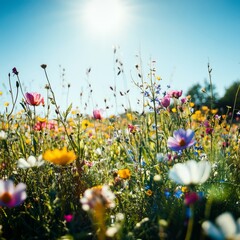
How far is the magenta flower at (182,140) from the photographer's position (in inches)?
55.5

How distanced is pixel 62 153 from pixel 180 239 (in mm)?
707

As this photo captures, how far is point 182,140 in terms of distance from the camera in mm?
1431

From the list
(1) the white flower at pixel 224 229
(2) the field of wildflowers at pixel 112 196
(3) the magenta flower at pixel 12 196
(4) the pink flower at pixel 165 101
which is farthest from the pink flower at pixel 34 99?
(1) the white flower at pixel 224 229

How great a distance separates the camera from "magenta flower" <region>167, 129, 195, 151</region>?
141cm

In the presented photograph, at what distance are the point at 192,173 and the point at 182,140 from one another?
50 centimetres

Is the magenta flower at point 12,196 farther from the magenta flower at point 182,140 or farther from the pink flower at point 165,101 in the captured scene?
the pink flower at point 165,101

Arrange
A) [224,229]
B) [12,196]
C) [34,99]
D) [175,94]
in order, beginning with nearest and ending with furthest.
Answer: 1. [224,229]
2. [12,196]
3. [34,99]
4. [175,94]

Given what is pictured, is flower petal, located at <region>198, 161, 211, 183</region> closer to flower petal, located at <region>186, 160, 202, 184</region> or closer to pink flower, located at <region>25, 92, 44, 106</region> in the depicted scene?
flower petal, located at <region>186, 160, 202, 184</region>

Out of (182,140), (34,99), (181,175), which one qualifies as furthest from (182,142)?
(34,99)

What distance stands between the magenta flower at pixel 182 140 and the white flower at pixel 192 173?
0.45 meters

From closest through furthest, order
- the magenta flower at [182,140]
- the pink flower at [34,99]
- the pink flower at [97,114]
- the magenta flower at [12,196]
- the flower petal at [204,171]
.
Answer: the flower petal at [204,171], the magenta flower at [12,196], the magenta flower at [182,140], the pink flower at [34,99], the pink flower at [97,114]

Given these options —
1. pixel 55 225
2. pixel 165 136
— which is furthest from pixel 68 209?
pixel 165 136

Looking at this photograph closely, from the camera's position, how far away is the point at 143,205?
5.49ft

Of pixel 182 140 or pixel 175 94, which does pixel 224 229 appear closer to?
pixel 182 140
